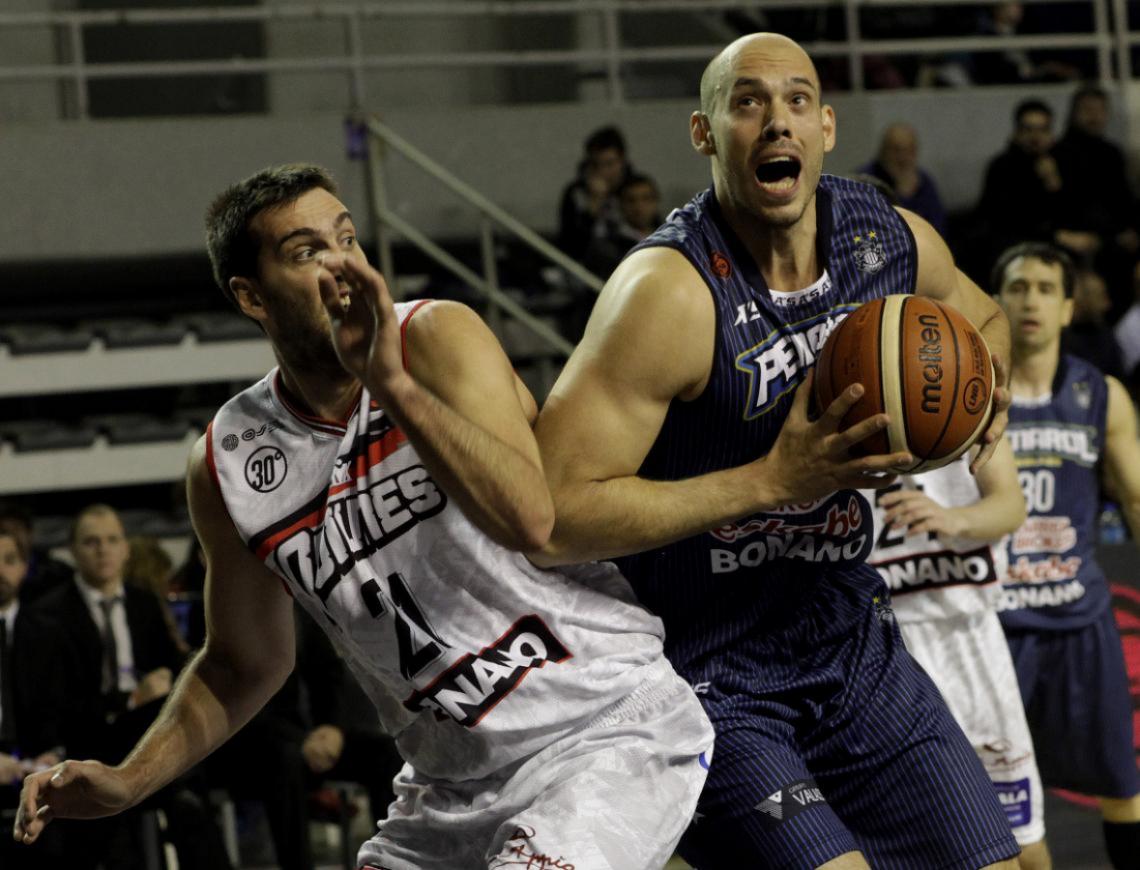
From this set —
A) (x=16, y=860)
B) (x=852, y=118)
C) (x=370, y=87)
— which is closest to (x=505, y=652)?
(x=16, y=860)

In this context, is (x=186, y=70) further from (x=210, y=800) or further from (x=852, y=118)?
(x=210, y=800)

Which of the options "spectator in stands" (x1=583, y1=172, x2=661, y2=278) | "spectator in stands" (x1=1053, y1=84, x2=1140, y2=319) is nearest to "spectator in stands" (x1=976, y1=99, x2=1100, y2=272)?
"spectator in stands" (x1=1053, y1=84, x2=1140, y2=319)

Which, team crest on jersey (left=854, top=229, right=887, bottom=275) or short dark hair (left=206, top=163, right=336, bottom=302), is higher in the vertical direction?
short dark hair (left=206, top=163, right=336, bottom=302)

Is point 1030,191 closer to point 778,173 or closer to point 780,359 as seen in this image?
point 778,173

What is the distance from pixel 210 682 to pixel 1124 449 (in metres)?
3.64

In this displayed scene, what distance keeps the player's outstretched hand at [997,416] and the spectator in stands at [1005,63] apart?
8619 mm

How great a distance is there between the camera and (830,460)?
9.10ft

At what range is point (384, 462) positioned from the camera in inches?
109

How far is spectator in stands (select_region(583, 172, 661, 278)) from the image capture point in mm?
8688

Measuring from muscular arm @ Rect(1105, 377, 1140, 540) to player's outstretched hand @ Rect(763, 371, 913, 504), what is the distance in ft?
10.2

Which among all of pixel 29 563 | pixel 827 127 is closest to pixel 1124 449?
pixel 827 127

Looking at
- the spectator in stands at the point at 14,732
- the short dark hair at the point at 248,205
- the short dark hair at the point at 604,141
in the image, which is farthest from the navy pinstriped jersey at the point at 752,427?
the short dark hair at the point at 604,141

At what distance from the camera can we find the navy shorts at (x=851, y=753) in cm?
298

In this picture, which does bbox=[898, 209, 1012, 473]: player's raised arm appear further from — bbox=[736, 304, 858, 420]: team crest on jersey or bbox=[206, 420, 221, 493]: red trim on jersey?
bbox=[206, 420, 221, 493]: red trim on jersey
